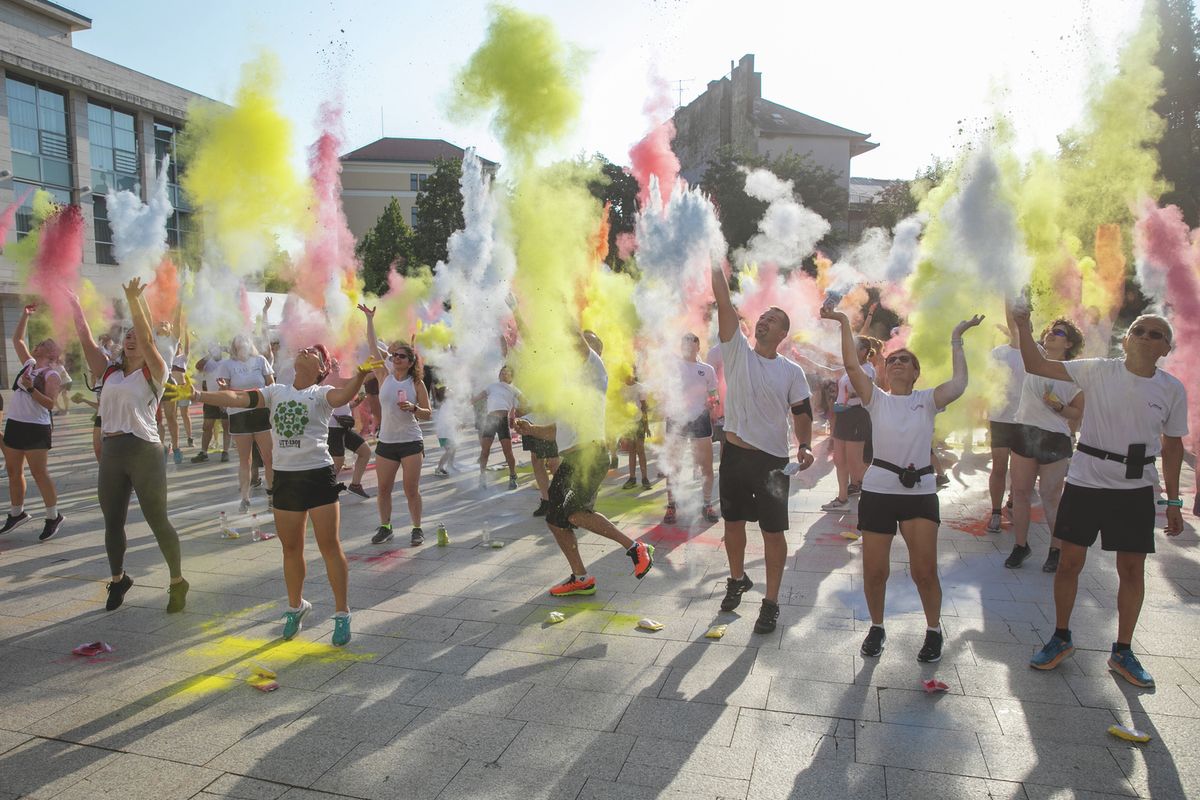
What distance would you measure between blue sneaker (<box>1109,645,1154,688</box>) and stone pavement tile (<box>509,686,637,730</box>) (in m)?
2.45

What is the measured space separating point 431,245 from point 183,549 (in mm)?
26159

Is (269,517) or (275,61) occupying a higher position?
(275,61)

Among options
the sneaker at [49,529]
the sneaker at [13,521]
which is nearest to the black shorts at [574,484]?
the sneaker at [49,529]

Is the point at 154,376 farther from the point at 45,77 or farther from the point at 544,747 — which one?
the point at 45,77

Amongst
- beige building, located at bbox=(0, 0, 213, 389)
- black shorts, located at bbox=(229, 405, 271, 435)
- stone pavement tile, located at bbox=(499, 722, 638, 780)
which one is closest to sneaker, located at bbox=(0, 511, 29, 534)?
black shorts, located at bbox=(229, 405, 271, 435)

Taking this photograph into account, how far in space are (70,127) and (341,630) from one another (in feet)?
103

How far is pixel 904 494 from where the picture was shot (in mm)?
4117

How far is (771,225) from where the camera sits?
14000 mm

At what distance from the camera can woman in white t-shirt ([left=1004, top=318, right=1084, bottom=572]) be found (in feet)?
18.3

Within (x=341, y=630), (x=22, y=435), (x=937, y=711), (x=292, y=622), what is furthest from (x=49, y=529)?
(x=937, y=711)

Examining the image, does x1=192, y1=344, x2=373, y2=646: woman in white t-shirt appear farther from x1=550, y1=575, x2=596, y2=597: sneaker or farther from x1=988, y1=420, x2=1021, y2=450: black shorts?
x1=988, y1=420, x2=1021, y2=450: black shorts

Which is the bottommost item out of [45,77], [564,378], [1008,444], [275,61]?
[1008,444]

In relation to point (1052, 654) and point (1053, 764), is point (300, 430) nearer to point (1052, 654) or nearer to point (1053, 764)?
point (1053, 764)

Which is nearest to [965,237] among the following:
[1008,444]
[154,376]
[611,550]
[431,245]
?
[1008,444]
